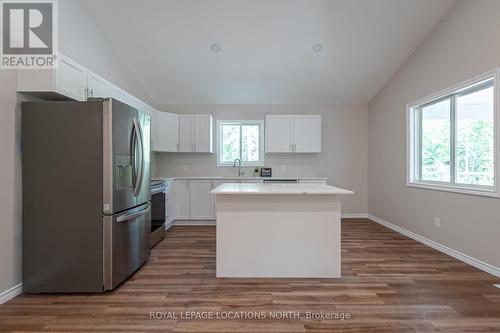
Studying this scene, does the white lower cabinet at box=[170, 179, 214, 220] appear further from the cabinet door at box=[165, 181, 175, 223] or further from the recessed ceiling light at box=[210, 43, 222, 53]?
the recessed ceiling light at box=[210, 43, 222, 53]

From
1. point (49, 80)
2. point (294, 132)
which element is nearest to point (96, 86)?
point (49, 80)

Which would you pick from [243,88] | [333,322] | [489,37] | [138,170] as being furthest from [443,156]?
[138,170]

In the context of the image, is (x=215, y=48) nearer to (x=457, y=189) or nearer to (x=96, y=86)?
(x=96, y=86)

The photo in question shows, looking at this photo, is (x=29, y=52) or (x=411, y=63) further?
(x=411, y=63)

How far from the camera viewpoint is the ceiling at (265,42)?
3514mm

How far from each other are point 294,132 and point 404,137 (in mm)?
1948

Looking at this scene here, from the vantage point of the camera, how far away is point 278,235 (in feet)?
8.86

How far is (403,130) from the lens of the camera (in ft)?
14.5

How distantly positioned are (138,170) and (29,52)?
1.51m

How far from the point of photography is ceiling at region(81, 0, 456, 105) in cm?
351

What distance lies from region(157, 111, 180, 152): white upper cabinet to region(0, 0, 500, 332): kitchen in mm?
26

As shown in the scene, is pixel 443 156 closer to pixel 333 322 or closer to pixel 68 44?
pixel 333 322

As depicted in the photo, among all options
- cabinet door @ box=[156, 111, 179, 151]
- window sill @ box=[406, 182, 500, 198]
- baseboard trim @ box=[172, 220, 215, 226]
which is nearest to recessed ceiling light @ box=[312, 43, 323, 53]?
window sill @ box=[406, 182, 500, 198]

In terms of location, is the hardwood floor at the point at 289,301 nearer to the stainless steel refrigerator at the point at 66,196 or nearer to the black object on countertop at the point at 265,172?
the stainless steel refrigerator at the point at 66,196
